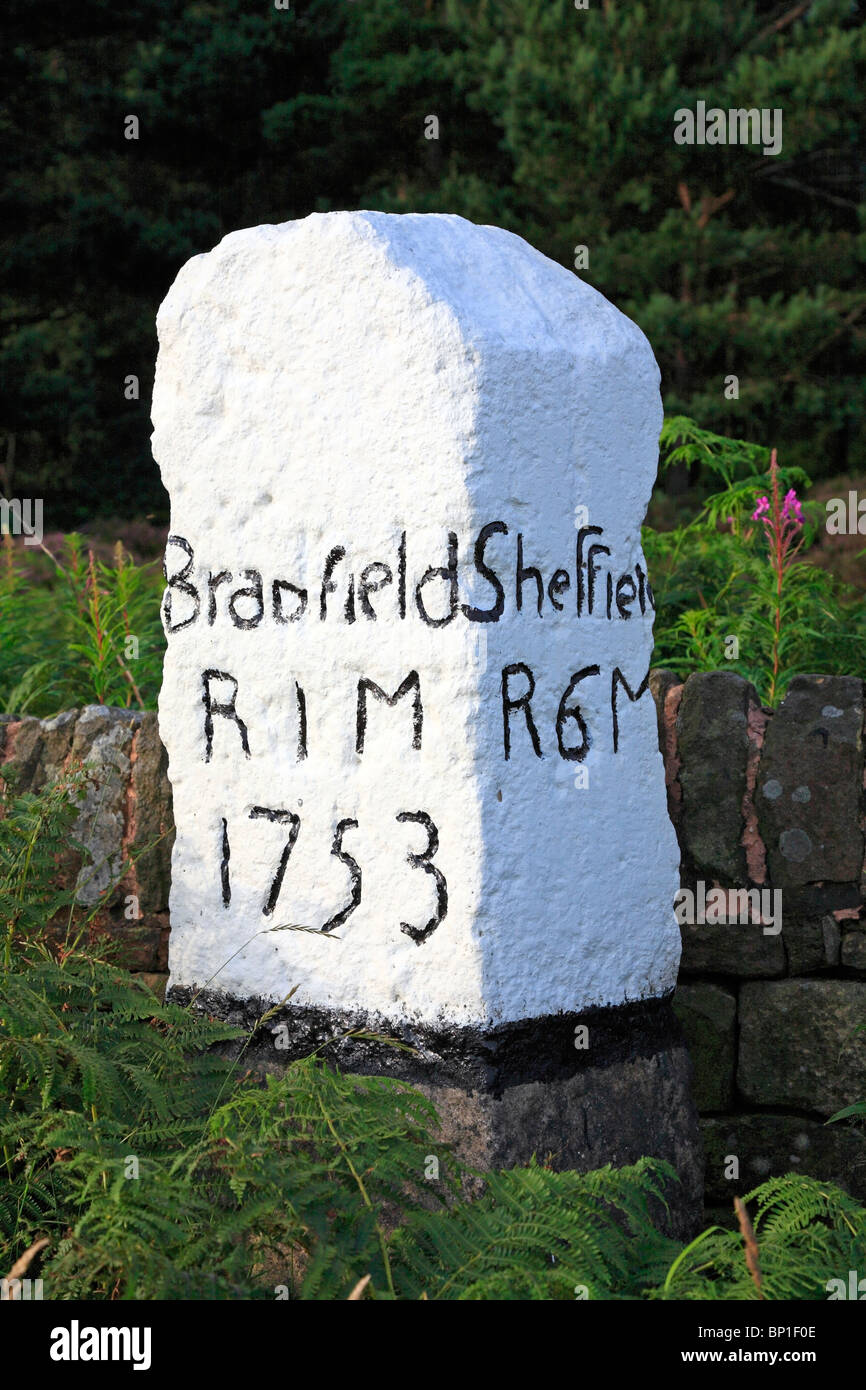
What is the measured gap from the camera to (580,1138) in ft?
9.84

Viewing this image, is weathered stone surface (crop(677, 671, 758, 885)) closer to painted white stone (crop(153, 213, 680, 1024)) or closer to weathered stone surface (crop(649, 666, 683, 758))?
weathered stone surface (crop(649, 666, 683, 758))

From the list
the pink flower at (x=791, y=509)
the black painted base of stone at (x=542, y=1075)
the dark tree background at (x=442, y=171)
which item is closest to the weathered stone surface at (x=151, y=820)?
the black painted base of stone at (x=542, y=1075)

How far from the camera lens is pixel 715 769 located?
346 centimetres

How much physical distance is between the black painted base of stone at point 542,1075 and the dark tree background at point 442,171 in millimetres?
9151

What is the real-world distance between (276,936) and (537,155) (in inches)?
413

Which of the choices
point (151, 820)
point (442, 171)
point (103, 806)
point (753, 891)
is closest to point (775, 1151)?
point (753, 891)

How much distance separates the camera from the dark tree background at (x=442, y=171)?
1177 centimetres

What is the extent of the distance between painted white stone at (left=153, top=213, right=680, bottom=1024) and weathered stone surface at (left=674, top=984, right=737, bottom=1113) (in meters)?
0.28

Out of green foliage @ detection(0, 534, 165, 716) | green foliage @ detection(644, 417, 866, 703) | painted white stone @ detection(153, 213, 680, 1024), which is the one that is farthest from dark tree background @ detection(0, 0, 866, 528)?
painted white stone @ detection(153, 213, 680, 1024)

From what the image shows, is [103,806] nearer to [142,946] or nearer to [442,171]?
[142,946]

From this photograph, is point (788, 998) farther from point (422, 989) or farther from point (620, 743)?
point (422, 989)

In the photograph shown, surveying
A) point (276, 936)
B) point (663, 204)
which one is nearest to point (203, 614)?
point (276, 936)

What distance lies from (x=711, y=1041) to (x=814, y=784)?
2.25 ft

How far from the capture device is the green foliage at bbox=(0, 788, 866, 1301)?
7.41ft
